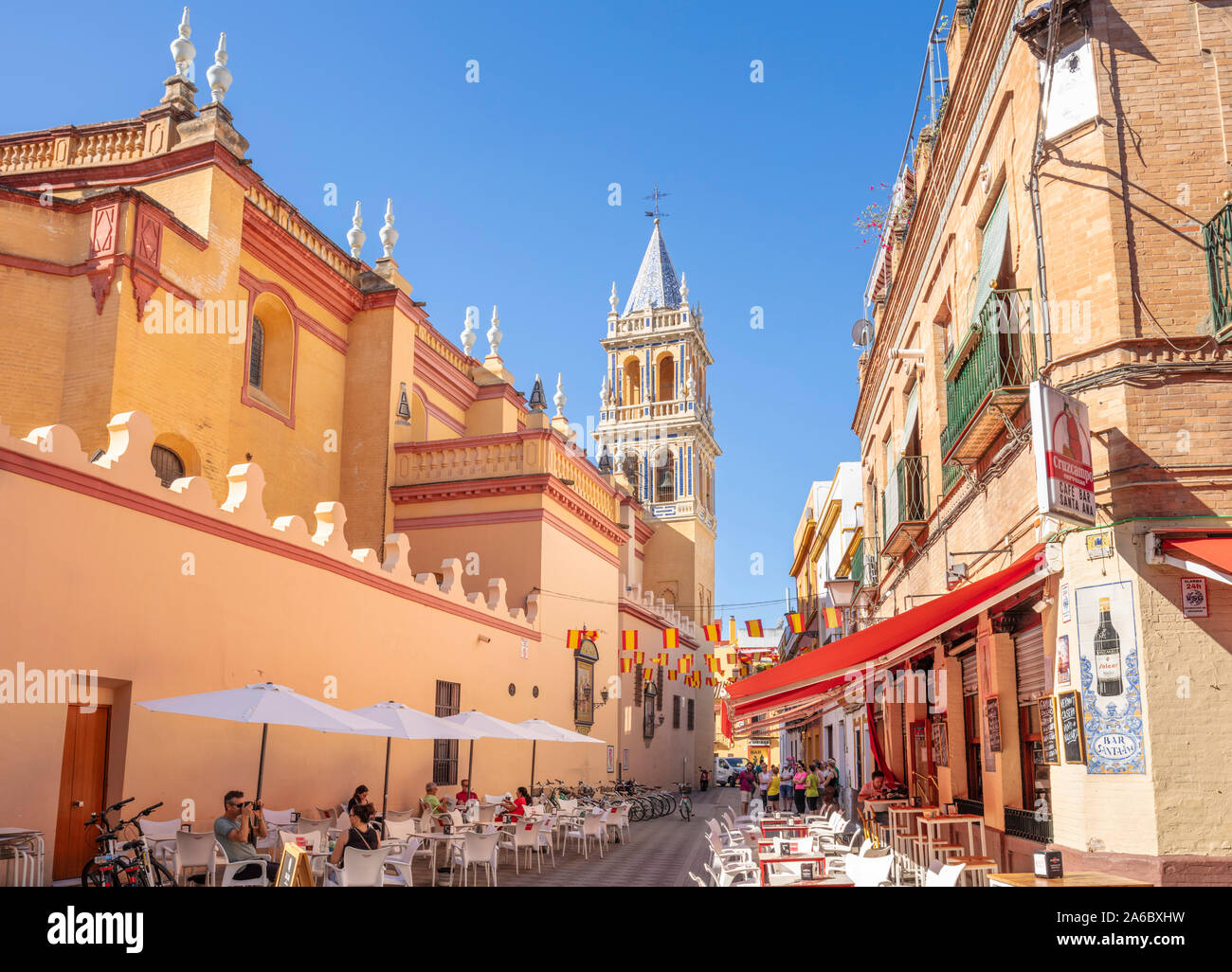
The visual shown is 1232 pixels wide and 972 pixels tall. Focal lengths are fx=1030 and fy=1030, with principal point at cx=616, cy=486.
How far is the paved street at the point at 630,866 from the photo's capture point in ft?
45.5

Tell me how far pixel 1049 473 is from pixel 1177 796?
2551 mm

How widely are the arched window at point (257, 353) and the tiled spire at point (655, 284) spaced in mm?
37786

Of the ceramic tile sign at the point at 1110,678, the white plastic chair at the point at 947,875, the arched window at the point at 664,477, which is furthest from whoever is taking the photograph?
the arched window at the point at 664,477

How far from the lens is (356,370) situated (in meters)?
24.3

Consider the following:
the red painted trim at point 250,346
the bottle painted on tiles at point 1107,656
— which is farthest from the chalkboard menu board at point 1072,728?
the red painted trim at point 250,346

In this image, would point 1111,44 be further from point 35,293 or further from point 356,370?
point 356,370

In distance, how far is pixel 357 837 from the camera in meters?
9.73

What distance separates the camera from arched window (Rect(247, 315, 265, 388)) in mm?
21500

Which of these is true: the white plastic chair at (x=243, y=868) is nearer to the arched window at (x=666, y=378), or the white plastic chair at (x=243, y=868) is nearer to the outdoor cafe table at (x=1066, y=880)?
the outdoor cafe table at (x=1066, y=880)

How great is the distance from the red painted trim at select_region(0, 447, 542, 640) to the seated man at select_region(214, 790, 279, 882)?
3.33 meters

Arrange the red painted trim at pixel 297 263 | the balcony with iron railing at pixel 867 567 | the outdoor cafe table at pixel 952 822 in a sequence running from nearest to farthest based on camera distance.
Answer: the outdoor cafe table at pixel 952 822
the red painted trim at pixel 297 263
the balcony with iron railing at pixel 867 567

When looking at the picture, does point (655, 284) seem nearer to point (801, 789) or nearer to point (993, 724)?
point (801, 789)

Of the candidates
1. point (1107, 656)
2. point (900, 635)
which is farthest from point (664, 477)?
point (1107, 656)
